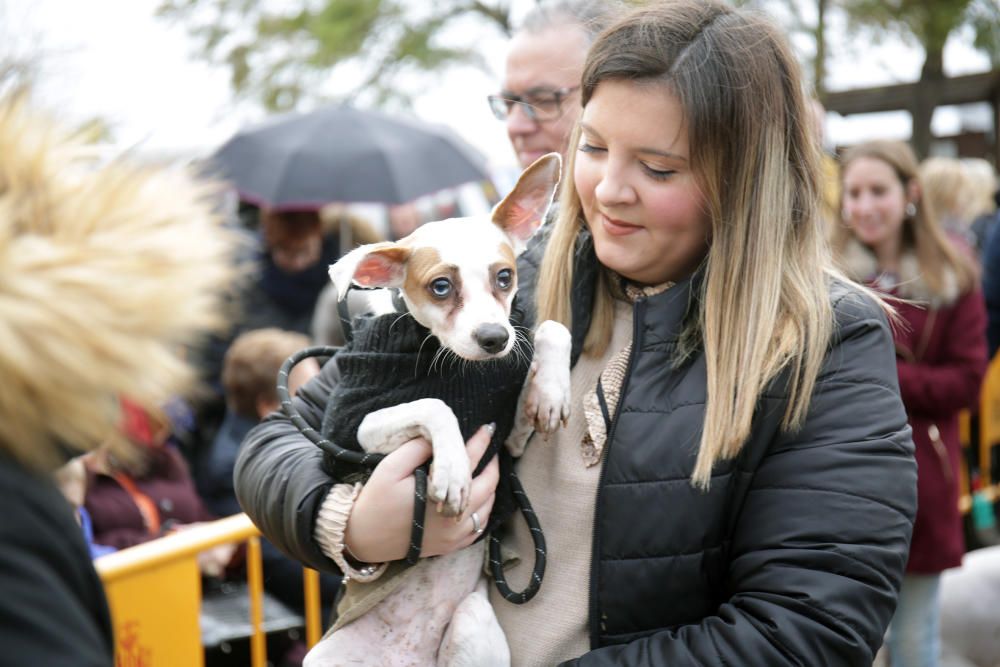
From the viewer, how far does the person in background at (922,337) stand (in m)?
3.69

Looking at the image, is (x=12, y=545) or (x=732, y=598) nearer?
(x=12, y=545)

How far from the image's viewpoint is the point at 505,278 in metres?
2.12

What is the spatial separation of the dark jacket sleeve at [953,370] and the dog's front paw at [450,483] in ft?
7.95

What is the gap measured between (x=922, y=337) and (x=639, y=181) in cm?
254

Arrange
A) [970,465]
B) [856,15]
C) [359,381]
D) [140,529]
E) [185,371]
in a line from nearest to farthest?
[185,371]
[359,381]
[140,529]
[970,465]
[856,15]

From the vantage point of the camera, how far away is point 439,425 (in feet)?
6.19

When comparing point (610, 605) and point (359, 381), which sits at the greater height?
point (359, 381)

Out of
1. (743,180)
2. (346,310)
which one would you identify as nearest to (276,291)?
(346,310)

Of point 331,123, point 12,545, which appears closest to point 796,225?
point 12,545

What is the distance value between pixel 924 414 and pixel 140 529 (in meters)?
3.06

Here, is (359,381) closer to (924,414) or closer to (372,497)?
(372,497)

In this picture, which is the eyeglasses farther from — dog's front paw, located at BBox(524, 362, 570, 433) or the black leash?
the black leash

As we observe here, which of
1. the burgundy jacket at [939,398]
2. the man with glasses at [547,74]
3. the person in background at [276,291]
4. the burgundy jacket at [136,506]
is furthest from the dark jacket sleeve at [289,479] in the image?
the person in background at [276,291]

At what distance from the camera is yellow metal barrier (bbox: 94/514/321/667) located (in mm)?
2824
